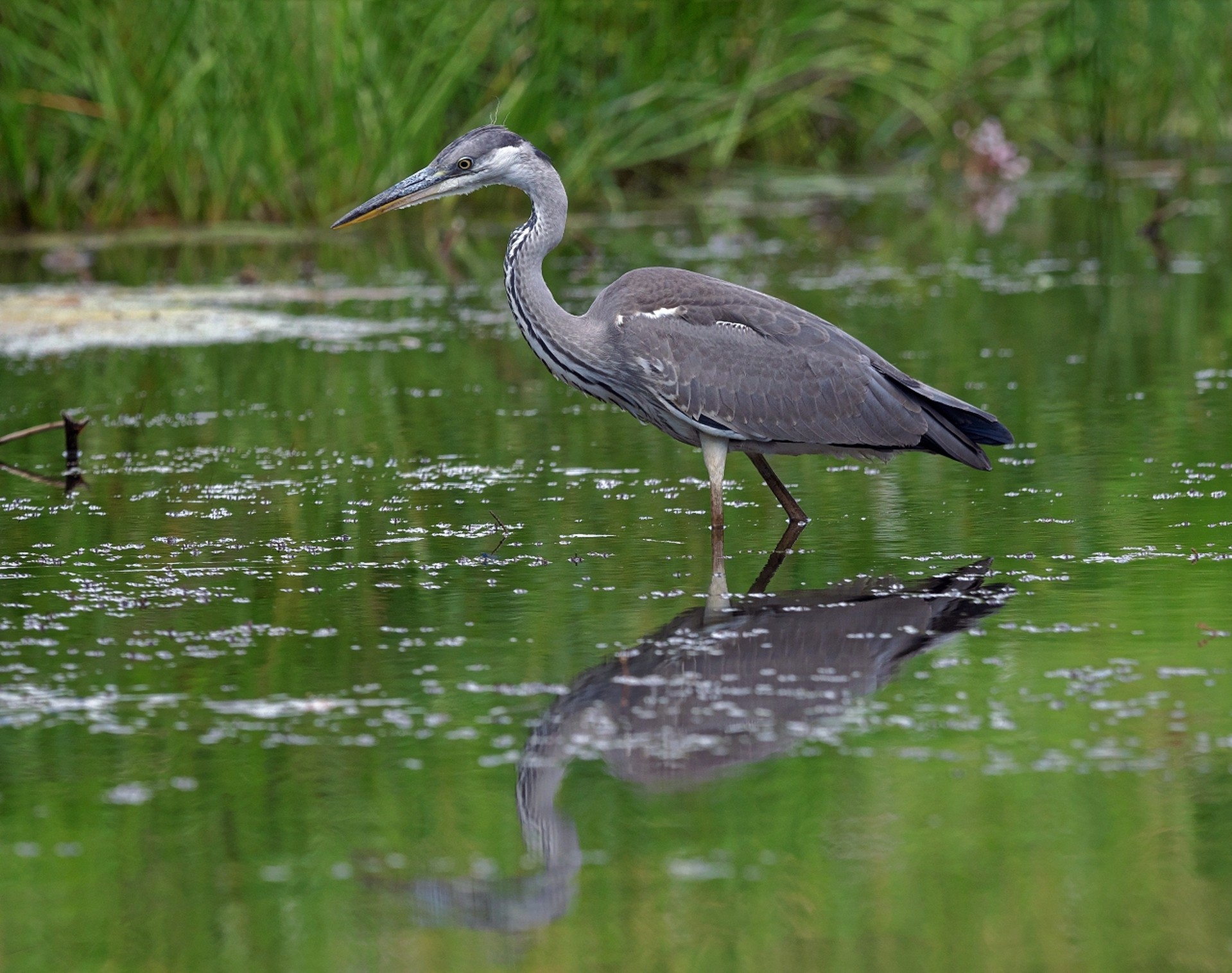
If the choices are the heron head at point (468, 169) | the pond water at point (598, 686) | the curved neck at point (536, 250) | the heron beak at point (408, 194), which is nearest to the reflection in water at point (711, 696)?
the pond water at point (598, 686)

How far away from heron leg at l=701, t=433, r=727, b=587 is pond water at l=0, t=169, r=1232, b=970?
8 cm

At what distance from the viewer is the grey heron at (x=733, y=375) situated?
6250 mm

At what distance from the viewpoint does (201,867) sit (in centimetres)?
Answer: 347

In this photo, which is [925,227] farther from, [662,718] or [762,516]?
[662,718]

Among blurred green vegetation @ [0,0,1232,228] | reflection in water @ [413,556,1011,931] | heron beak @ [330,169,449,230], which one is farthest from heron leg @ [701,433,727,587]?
blurred green vegetation @ [0,0,1232,228]

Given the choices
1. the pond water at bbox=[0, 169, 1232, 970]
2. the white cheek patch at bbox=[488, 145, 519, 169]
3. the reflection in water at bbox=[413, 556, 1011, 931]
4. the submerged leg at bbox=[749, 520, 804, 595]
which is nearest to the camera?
the pond water at bbox=[0, 169, 1232, 970]

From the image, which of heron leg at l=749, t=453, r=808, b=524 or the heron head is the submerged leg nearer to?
heron leg at l=749, t=453, r=808, b=524

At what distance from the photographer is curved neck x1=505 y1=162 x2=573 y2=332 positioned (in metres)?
6.40

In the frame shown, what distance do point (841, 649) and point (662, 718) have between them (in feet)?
2.22

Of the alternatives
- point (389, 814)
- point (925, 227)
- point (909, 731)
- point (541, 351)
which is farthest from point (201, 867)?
point (925, 227)

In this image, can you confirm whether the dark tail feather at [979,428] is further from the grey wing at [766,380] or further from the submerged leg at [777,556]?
the submerged leg at [777,556]

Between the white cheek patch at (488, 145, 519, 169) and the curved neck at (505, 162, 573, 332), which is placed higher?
the white cheek patch at (488, 145, 519, 169)

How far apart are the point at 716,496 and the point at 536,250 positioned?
1.08m

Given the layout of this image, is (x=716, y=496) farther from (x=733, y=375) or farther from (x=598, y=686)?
(x=598, y=686)
